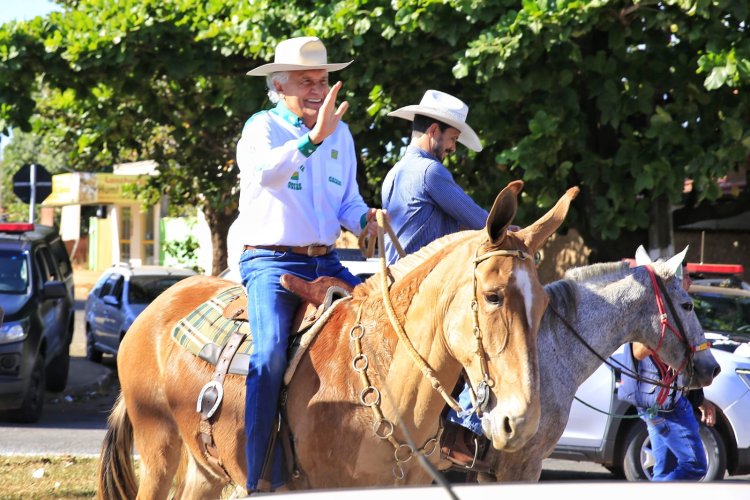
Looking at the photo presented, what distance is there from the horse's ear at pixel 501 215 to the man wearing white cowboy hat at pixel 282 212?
939mm

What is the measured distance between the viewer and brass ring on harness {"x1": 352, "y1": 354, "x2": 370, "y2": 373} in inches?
170

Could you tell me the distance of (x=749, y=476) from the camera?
1042cm

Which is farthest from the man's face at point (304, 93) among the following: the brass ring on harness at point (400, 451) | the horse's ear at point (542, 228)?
the brass ring on harness at point (400, 451)

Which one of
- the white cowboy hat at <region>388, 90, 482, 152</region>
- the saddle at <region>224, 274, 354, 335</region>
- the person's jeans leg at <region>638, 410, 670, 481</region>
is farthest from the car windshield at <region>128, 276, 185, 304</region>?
the saddle at <region>224, 274, 354, 335</region>

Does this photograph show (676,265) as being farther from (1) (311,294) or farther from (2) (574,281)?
(1) (311,294)

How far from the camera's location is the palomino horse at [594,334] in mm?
6203

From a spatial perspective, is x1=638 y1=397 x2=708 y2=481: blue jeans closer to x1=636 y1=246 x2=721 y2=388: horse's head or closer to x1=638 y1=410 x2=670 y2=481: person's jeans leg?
x1=638 y1=410 x2=670 y2=481: person's jeans leg

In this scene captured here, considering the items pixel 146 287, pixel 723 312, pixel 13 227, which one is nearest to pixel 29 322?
pixel 13 227

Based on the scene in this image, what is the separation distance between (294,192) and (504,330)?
1.45 m

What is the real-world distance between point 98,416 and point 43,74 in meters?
4.36

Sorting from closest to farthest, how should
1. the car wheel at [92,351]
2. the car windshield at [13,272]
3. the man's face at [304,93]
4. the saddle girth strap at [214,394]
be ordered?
the saddle girth strap at [214,394]
the man's face at [304,93]
the car windshield at [13,272]
the car wheel at [92,351]

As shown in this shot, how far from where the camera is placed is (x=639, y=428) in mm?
9062

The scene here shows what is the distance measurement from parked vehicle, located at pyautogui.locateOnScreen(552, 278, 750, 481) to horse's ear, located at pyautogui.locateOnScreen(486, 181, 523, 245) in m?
5.35

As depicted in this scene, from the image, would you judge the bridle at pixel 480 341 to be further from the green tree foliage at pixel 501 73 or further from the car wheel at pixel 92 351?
the car wheel at pixel 92 351
